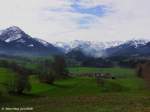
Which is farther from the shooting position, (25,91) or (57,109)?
(25,91)

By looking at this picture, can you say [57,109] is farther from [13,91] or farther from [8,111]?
[13,91]

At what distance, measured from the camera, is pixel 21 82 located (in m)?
85.2

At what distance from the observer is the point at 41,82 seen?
376 ft

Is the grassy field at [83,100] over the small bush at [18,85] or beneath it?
beneath

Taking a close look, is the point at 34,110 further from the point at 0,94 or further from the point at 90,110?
the point at 0,94

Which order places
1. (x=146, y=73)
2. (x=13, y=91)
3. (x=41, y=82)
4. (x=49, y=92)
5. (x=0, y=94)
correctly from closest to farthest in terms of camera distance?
1. (x=0, y=94)
2. (x=13, y=91)
3. (x=49, y=92)
4. (x=41, y=82)
5. (x=146, y=73)

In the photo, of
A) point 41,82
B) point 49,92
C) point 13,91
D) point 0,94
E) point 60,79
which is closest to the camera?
point 0,94

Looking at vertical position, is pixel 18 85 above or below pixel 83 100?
above

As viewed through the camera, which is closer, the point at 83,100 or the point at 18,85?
the point at 83,100

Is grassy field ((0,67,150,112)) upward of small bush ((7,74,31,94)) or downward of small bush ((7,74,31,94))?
downward

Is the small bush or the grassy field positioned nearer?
the grassy field

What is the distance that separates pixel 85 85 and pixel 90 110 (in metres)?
65.5

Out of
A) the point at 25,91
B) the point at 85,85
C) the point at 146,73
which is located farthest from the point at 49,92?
the point at 146,73

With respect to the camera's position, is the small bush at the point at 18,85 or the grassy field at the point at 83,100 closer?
the grassy field at the point at 83,100
